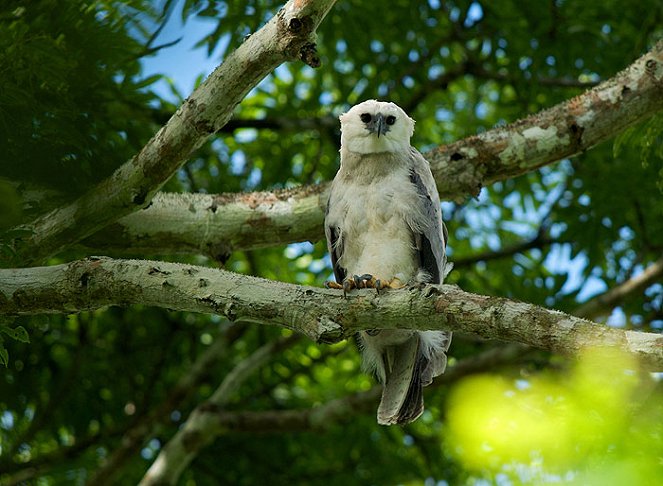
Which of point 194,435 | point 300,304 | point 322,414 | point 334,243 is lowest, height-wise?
Answer: point 322,414

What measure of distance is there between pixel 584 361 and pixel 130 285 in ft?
6.96

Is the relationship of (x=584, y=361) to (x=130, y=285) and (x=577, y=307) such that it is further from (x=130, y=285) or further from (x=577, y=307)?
(x=577, y=307)

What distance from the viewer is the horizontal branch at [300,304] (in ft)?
10.7

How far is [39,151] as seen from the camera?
473 centimetres

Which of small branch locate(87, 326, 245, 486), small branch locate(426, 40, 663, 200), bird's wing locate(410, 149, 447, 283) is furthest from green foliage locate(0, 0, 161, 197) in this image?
small branch locate(87, 326, 245, 486)

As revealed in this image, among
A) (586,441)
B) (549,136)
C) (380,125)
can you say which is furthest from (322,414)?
(586,441)

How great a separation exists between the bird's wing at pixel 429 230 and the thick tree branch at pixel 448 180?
435 mm

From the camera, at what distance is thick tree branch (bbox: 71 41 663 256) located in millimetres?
5516

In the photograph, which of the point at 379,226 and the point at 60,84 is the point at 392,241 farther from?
the point at 60,84

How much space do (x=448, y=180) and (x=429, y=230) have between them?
677 millimetres

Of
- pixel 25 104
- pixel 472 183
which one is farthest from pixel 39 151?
pixel 472 183

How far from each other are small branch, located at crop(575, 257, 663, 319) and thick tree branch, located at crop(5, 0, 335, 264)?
13.5ft

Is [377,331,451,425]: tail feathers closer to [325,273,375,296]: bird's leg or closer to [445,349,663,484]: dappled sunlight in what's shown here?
[325,273,375,296]: bird's leg

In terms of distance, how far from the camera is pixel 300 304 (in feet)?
12.8
